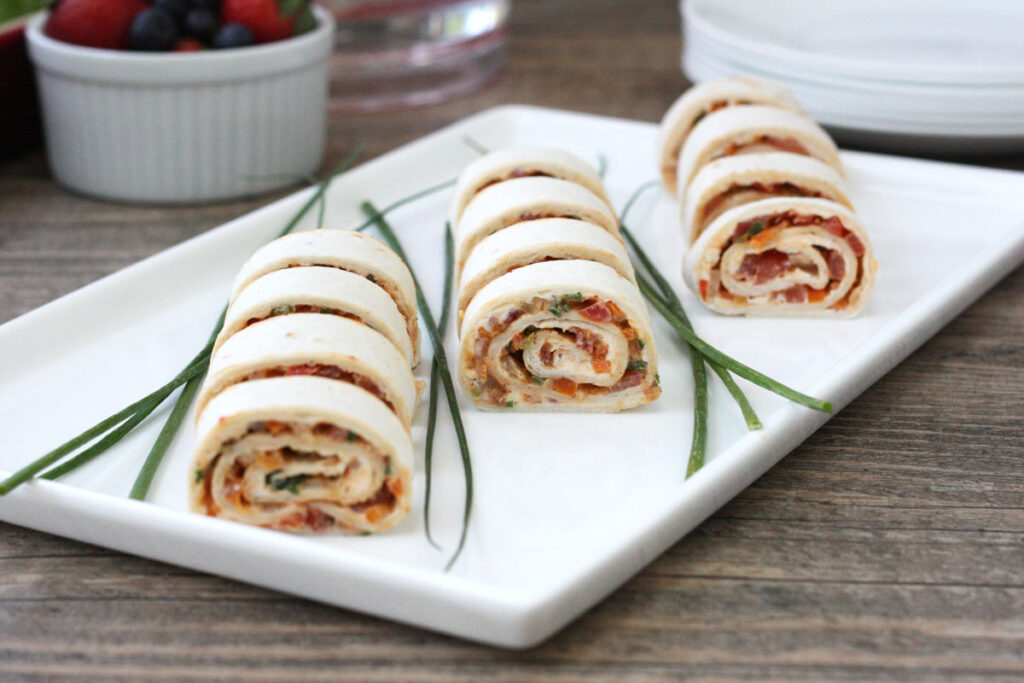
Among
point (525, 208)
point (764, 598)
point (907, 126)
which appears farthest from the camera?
point (907, 126)

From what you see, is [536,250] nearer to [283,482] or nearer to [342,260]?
[342,260]

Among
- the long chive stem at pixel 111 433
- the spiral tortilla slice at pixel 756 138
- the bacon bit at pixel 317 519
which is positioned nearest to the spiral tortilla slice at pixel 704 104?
the spiral tortilla slice at pixel 756 138

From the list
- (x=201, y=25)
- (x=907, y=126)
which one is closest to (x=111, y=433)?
(x=201, y=25)

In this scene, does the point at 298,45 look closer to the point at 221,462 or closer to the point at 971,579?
the point at 221,462

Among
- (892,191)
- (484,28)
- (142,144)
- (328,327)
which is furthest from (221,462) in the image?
(484,28)

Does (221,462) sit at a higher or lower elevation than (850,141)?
higher

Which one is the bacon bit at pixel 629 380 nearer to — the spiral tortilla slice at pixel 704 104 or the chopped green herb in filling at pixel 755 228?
the chopped green herb in filling at pixel 755 228
